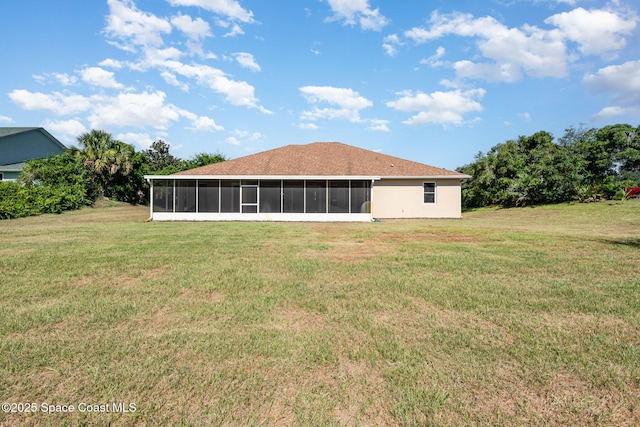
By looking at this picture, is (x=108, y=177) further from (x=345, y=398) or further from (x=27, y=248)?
(x=345, y=398)

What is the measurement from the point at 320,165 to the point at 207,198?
22.2 feet

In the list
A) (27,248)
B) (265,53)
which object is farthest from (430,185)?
(27,248)

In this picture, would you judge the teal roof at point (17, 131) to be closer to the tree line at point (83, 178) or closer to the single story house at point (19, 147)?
the single story house at point (19, 147)

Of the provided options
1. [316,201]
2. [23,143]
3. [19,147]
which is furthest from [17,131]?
[316,201]

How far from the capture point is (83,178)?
2586 cm

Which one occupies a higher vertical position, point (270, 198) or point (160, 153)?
point (160, 153)

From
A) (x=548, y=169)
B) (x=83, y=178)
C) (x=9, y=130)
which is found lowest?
(x=83, y=178)

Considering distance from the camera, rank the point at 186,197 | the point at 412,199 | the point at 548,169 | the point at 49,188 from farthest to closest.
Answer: the point at 548,169 → the point at 49,188 → the point at 412,199 → the point at 186,197

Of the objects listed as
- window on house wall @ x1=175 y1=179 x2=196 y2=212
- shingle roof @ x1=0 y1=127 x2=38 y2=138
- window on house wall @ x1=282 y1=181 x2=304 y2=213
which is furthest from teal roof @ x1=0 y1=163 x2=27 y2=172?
window on house wall @ x1=282 y1=181 x2=304 y2=213

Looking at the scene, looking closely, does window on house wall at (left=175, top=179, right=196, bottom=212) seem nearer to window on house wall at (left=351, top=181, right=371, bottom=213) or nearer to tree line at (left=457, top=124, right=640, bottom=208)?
window on house wall at (left=351, top=181, right=371, bottom=213)

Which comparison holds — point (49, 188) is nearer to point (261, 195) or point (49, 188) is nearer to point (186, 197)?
point (186, 197)

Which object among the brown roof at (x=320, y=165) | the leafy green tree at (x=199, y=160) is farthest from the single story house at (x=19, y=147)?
the brown roof at (x=320, y=165)

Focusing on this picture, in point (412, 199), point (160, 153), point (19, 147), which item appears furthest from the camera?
→ point (160, 153)

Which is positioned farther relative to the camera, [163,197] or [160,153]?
[160,153]
